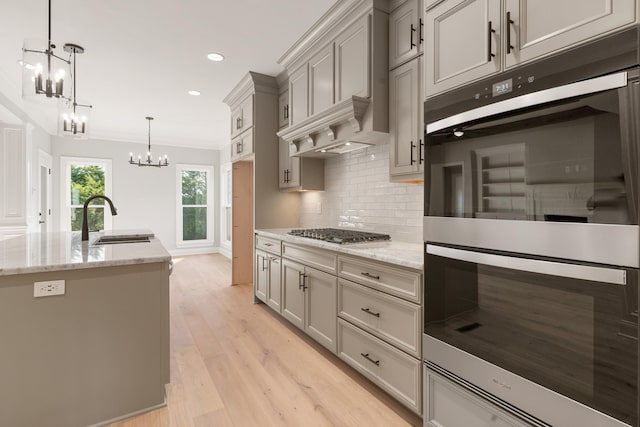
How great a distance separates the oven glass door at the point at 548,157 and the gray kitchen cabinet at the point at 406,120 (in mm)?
706

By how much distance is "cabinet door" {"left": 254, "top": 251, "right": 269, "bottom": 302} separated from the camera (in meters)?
3.67

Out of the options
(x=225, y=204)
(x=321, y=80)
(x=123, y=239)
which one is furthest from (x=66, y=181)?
(x=321, y=80)

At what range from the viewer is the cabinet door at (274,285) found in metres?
3.34

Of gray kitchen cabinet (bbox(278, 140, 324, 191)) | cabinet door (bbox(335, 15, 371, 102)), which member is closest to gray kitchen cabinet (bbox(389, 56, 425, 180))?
cabinet door (bbox(335, 15, 371, 102))

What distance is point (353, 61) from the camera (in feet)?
8.61

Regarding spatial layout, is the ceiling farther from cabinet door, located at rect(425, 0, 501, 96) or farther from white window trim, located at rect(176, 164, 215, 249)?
white window trim, located at rect(176, 164, 215, 249)

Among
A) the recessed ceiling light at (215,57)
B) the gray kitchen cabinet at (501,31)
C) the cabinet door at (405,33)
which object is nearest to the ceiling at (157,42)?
the recessed ceiling light at (215,57)

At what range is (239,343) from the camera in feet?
9.55

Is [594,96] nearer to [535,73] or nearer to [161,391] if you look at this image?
[535,73]

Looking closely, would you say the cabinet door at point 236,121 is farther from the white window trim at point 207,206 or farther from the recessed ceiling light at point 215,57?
the white window trim at point 207,206

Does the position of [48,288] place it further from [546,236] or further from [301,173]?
[301,173]

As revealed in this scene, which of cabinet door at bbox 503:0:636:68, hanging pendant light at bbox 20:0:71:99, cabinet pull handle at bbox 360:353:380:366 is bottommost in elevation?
cabinet pull handle at bbox 360:353:380:366

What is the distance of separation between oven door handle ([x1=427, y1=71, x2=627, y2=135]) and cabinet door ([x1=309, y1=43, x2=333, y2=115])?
166 centimetres

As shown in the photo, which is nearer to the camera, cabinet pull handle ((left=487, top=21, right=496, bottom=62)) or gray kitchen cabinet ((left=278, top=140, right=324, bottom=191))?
cabinet pull handle ((left=487, top=21, right=496, bottom=62))
